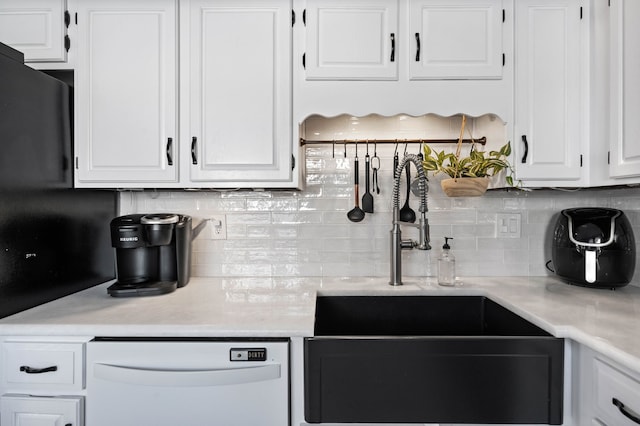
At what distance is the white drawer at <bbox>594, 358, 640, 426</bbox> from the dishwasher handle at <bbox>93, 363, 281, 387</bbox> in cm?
88

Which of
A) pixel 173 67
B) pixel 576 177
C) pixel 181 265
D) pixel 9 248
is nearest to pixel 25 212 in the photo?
pixel 9 248

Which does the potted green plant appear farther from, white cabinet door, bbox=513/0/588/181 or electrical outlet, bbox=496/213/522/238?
electrical outlet, bbox=496/213/522/238

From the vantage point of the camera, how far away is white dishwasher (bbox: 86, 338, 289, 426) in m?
1.11

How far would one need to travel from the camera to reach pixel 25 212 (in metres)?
1.31

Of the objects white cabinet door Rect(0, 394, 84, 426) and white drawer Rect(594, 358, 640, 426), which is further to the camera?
white cabinet door Rect(0, 394, 84, 426)

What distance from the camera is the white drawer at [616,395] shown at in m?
0.88

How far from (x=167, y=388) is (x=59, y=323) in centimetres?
40

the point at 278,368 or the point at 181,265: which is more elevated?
the point at 181,265

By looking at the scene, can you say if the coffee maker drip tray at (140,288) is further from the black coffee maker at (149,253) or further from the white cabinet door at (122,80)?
the white cabinet door at (122,80)

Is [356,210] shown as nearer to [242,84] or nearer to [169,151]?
[242,84]

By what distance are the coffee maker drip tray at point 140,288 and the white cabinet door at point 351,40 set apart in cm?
105

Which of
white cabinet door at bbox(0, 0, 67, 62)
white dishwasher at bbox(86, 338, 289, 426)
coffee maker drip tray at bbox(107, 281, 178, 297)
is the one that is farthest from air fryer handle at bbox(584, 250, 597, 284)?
white cabinet door at bbox(0, 0, 67, 62)

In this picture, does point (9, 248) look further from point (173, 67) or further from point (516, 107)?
point (516, 107)

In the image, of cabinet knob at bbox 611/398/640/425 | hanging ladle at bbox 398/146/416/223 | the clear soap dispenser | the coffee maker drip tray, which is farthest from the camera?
hanging ladle at bbox 398/146/416/223
